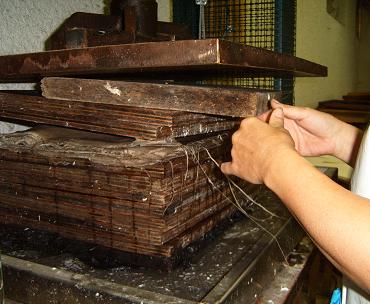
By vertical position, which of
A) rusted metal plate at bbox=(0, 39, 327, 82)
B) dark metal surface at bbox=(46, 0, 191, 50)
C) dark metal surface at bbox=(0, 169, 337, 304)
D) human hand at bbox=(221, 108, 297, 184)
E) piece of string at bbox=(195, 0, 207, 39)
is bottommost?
dark metal surface at bbox=(0, 169, 337, 304)

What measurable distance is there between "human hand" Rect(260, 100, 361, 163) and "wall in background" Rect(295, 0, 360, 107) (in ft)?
11.0

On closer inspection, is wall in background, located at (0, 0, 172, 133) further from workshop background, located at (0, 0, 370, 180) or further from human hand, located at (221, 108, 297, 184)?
human hand, located at (221, 108, 297, 184)

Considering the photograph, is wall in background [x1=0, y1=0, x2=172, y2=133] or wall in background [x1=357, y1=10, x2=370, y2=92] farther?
wall in background [x1=357, y1=10, x2=370, y2=92]

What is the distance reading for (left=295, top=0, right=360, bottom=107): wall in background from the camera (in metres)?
4.66

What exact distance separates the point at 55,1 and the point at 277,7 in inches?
58.5

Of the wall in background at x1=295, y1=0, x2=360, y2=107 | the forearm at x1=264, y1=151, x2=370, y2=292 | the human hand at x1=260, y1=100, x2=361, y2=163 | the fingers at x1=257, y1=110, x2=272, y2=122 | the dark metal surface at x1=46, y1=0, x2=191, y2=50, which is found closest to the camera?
the forearm at x1=264, y1=151, x2=370, y2=292

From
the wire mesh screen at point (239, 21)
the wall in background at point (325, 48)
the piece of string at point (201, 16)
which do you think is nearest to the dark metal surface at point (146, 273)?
the piece of string at point (201, 16)

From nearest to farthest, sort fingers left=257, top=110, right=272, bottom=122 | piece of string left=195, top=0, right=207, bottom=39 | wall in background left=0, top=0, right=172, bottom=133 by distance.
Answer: fingers left=257, top=110, right=272, bottom=122 → wall in background left=0, top=0, right=172, bottom=133 → piece of string left=195, top=0, right=207, bottom=39

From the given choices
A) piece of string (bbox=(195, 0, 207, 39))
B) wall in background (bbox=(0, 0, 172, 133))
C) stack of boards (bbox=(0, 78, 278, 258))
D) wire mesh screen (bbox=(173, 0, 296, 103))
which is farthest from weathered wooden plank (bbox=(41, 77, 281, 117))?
wire mesh screen (bbox=(173, 0, 296, 103))

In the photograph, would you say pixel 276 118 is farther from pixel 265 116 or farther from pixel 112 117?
pixel 112 117

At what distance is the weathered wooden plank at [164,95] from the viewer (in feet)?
2.54

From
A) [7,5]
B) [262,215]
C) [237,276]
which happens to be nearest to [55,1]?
[7,5]

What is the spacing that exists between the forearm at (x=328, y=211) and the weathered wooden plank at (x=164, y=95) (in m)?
0.14

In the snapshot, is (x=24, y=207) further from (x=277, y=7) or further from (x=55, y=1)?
(x=277, y=7)
